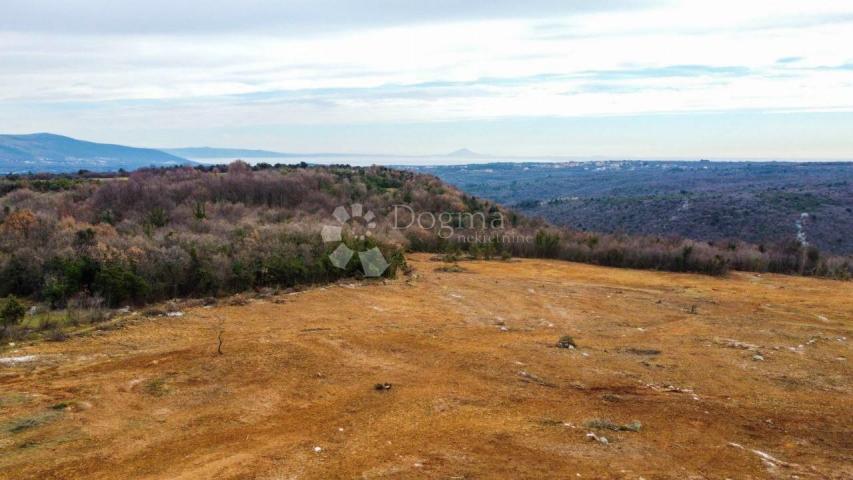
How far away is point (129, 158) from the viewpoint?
93.6 m

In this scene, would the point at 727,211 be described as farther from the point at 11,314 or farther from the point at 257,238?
the point at 11,314

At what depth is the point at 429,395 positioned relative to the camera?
7812 millimetres

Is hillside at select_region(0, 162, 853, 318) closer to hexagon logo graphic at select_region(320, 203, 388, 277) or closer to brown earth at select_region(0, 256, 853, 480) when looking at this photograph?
hexagon logo graphic at select_region(320, 203, 388, 277)

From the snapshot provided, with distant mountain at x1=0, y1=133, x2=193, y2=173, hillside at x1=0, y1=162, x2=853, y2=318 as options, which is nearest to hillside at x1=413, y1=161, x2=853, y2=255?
hillside at x1=0, y1=162, x2=853, y2=318

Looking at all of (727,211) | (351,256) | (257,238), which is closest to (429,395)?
(351,256)

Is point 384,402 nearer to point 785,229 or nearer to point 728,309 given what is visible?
point 728,309

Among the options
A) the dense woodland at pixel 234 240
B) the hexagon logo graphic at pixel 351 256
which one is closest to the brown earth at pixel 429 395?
the dense woodland at pixel 234 240

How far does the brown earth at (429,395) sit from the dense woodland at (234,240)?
1969 mm

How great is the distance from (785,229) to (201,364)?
3710 cm

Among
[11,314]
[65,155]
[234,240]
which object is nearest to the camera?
[11,314]

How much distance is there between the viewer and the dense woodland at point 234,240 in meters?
13.4

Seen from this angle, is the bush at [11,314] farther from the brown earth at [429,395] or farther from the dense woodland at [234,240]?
the brown earth at [429,395]

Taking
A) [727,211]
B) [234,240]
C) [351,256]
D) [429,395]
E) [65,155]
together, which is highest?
[65,155]

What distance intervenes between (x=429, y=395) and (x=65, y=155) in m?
91.5
